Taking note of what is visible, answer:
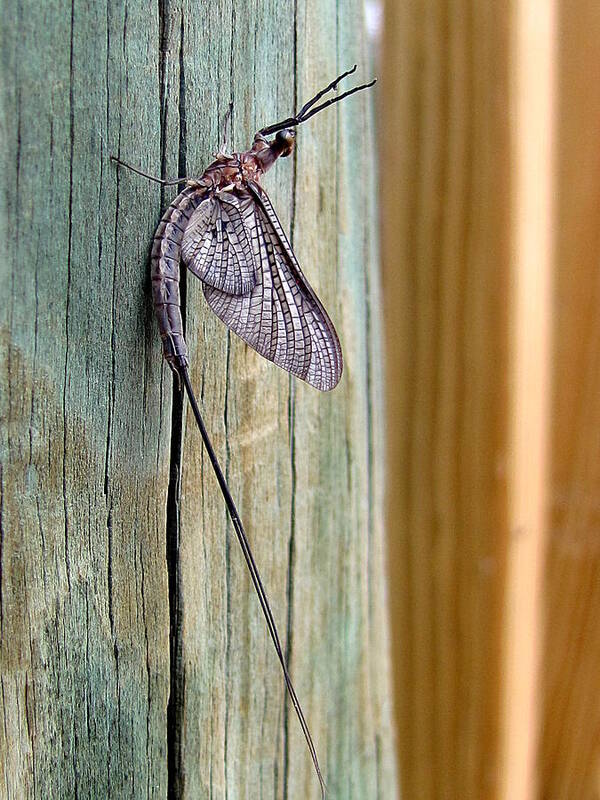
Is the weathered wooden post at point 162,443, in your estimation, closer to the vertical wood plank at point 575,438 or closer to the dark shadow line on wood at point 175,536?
the dark shadow line on wood at point 175,536

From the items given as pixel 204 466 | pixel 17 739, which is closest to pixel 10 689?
pixel 17 739

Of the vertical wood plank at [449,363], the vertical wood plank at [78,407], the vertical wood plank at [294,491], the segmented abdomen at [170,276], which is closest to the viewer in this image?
the vertical wood plank at [78,407]

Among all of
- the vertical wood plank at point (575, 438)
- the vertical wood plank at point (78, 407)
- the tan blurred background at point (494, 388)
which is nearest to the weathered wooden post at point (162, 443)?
the vertical wood plank at point (78, 407)

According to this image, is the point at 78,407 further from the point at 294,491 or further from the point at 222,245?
the point at 294,491

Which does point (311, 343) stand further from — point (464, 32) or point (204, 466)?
point (464, 32)

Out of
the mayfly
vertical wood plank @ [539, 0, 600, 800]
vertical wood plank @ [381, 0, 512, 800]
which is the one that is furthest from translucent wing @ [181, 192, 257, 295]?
vertical wood plank @ [539, 0, 600, 800]

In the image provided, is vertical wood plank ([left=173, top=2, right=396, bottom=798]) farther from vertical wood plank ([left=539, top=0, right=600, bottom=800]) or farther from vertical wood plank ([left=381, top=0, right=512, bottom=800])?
vertical wood plank ([left=539, top=0, right=600, bottom=800])

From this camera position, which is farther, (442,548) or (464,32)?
(442,548)

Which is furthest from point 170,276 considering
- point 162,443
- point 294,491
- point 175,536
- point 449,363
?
point 449,363
